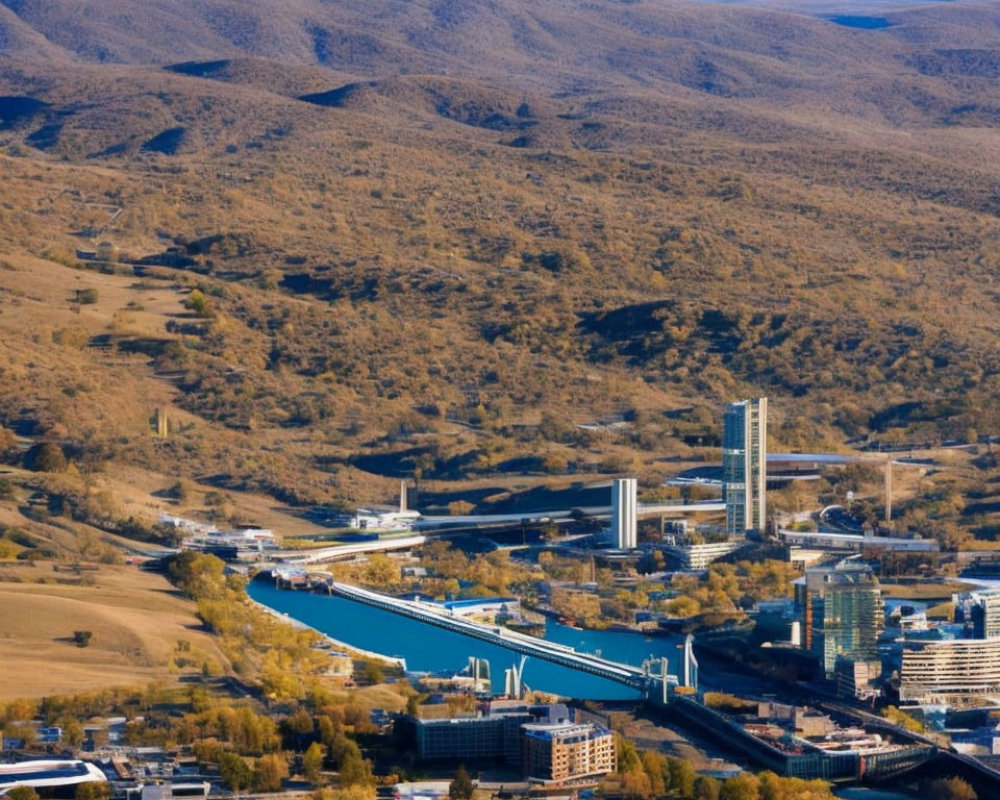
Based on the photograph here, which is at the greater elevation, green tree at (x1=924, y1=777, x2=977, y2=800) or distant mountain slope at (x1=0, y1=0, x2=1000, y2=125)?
distant mountain slope at (x1=0, y1=0, x2=1000, y2=125)

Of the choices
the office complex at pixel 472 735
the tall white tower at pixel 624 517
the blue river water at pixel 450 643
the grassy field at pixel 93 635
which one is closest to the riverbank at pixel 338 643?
the blue river water at pixel 450 643

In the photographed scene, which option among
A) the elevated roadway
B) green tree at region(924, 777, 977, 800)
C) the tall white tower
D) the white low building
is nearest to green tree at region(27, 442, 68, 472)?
the elevated roadway

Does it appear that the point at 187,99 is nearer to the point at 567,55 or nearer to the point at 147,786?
the point at 567,55

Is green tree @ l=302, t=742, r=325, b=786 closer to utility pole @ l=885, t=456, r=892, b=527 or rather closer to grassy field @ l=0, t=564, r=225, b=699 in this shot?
grassy field @ l=0, t=564, r=225, b=699

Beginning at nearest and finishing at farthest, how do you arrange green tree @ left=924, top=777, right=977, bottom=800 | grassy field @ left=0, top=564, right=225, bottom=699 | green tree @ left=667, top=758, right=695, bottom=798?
green tree @ left=667, top=758, right=695, bottom=798 → green tree @ left=924, top=777, right=977, bottom=800 → grassy field @ left=0, top=564, right=225, bottom=699

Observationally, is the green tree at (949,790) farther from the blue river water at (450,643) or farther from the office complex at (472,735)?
the blue river water at (450,643)

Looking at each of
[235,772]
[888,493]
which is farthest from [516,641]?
[888,493]

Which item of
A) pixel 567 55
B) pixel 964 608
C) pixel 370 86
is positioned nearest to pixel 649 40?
pixel 567 55
